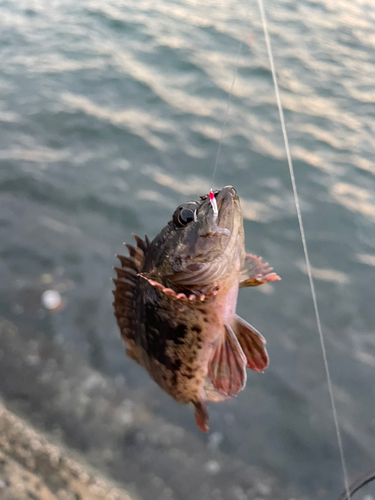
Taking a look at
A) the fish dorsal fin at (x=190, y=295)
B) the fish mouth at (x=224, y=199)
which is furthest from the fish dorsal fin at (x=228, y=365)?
the fish mouth at (x=224, y=199)

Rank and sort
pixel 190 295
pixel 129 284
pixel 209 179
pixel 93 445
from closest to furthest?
pixel 190 295
pixel 129 284
pixel 93 445
pixel 209 179

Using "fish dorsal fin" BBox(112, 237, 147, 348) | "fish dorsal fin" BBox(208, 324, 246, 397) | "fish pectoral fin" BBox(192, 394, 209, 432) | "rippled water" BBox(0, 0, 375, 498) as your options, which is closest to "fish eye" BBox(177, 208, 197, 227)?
"fish dorsal fin" BBox(112, 237, 147, 348)

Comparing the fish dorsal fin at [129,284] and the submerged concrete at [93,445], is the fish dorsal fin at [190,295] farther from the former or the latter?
the submerged concrete at [93,445]

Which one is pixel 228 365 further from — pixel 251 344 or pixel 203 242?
pixel 203 242

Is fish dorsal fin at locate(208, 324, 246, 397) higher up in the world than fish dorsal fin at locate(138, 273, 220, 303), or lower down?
lower down

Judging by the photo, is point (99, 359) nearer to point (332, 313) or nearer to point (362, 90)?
point (332, 313)

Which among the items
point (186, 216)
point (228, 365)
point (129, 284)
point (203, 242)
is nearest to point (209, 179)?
point (129, 284)

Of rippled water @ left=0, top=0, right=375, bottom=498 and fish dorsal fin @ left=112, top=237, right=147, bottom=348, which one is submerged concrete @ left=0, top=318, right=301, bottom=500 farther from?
fish dorsal fin @ left=112, top=237, right=147, bottom=348

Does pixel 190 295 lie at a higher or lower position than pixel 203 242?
lower
